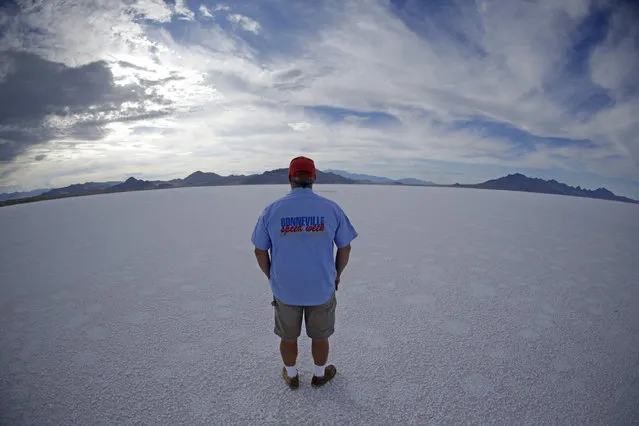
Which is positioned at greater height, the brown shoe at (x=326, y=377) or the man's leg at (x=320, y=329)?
the man's leg at (x=320, y=329)

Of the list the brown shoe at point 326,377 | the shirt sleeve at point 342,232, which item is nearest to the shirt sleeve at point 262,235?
the shirt sleeve at point 342,232

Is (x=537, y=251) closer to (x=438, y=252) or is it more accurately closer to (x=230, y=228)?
(x=438, y=252)

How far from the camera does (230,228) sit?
32.1 ft

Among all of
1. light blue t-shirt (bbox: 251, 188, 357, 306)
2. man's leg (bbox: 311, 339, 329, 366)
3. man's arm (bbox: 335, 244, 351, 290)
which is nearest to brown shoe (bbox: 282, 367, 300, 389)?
man's leg (bbox: 311, 339, 329, 366)

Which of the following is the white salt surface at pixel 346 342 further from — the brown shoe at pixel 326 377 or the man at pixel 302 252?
the man at pixel 302 252

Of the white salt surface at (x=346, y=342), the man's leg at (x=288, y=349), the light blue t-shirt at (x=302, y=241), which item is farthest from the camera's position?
the man's leg at (x=288, y=349)

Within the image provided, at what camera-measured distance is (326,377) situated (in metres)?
2.64

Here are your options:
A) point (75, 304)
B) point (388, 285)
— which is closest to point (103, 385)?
point (75, 304)

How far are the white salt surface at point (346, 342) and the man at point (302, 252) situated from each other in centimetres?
65

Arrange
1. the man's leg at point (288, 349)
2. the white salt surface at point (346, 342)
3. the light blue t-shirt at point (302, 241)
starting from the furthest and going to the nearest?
the man's leg at point (288, 349), the white salt surface at point (346, 342), the light blue t-shirt at point (302, 241)

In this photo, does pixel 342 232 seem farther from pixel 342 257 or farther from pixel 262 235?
pixel 262 235

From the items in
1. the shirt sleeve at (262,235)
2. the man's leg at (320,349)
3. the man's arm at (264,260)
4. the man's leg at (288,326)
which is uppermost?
the shirt sleeve at (262,235)

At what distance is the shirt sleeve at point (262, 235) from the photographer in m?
2.30

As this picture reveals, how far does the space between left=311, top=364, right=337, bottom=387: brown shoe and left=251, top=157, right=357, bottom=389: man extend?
0.28 m
